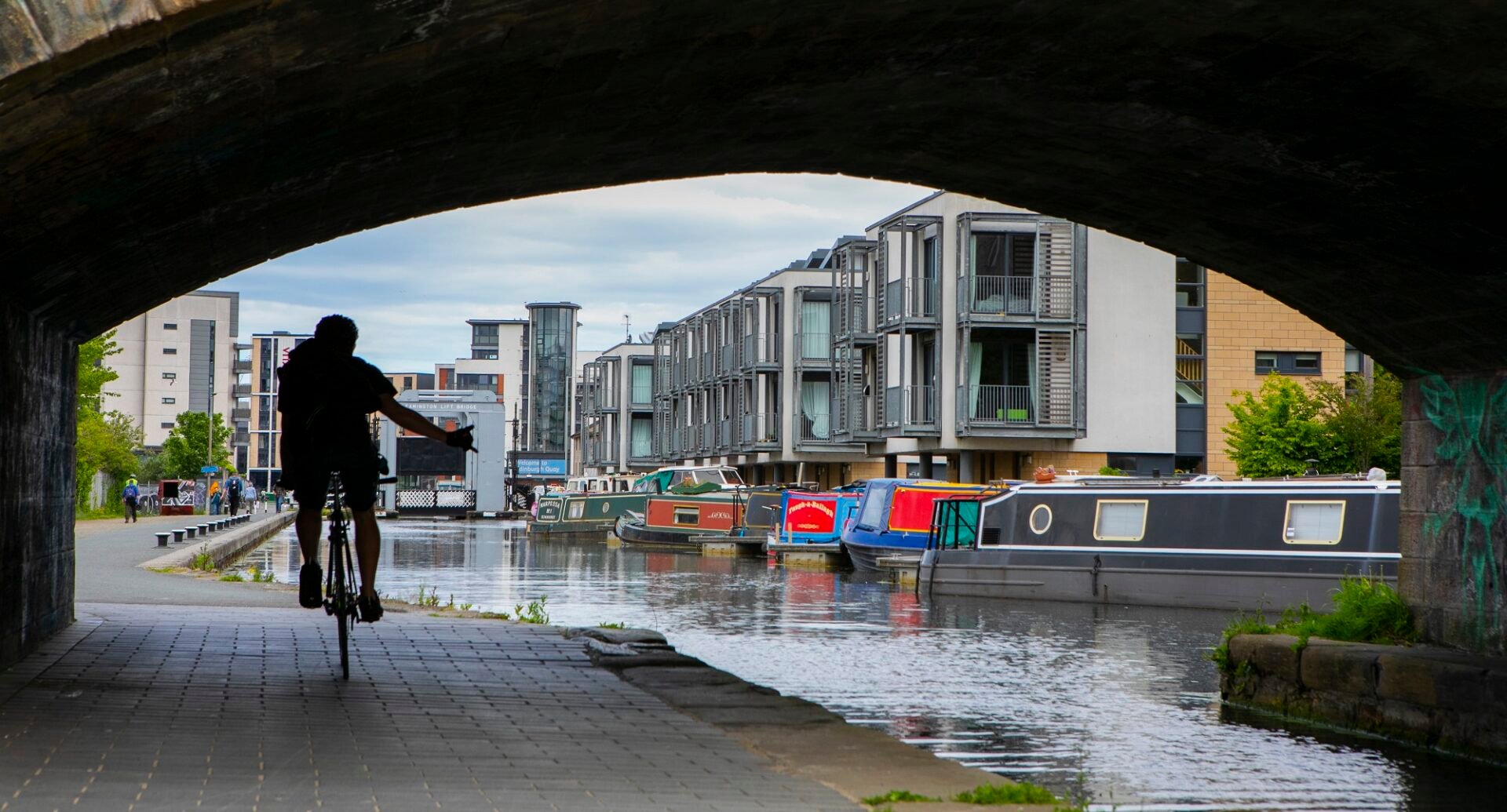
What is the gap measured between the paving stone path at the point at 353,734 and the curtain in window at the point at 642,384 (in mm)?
81951

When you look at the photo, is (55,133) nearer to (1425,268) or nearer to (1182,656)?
(1425,268)

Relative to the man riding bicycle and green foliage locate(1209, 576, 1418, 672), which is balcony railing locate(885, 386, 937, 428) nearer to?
green foliage locate(1209, 576, 1418, 672)

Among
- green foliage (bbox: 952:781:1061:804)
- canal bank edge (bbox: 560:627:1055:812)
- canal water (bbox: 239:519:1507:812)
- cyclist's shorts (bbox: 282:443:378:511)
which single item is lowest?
canal water (bbox: 239:519:1507:812)

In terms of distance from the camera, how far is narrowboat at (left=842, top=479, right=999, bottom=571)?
30328mm

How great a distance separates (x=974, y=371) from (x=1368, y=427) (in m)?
9.45

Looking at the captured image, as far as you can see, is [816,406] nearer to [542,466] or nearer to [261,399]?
[542,466]

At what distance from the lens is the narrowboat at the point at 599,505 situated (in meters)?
54.2

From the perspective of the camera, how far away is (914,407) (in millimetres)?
41812

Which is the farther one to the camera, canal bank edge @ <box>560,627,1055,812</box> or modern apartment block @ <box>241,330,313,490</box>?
modern apartment block @ <box>241,330,313,490</box>

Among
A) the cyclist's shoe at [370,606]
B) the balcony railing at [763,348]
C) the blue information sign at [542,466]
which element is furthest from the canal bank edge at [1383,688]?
the blue information sign at [542,466]

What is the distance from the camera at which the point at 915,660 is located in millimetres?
14945

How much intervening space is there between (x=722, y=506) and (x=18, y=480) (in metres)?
37.0

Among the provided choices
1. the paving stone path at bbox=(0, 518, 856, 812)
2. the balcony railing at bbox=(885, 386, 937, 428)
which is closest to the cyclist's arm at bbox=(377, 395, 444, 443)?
the paving stone path at bbox=(0, 518, 856, 812)

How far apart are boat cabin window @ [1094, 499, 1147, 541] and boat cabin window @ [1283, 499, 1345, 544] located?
252cm
